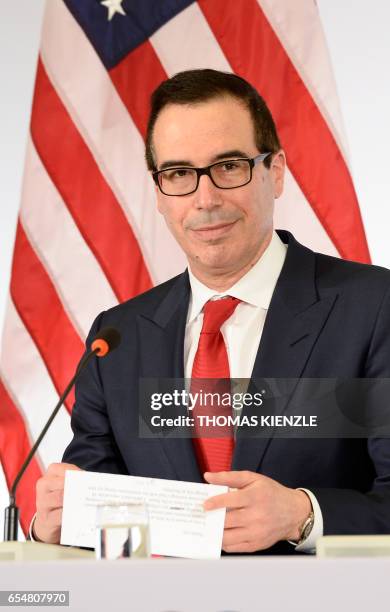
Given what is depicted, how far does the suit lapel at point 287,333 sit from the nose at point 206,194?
0.25 metres

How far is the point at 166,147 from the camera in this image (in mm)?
2393

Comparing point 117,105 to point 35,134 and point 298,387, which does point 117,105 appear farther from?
point 298,387

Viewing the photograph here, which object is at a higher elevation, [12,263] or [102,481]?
[12,263]

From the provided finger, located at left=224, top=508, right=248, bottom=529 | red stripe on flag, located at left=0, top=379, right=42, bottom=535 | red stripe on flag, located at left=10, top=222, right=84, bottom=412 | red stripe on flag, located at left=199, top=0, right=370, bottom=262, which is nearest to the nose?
finger, located at left=224, top=508, right=248, bottom=529

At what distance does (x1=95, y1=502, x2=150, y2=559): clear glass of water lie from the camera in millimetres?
1404

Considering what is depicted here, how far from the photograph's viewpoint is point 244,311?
2.40 meters

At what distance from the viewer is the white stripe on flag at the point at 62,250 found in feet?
11.2

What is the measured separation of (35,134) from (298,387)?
168cm

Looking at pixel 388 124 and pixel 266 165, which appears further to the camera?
pixel 388 124

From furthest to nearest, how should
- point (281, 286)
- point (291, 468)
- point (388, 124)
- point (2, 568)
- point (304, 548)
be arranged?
point (388, 124) < point (281, 286) < point (291, 468) < point (304, 548) < point (2, 568)

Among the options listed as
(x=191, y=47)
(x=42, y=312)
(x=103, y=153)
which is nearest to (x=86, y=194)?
(x=103, y=153)

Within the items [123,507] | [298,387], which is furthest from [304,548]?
[123,507]

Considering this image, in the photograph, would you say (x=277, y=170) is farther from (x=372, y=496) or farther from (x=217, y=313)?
(x=372, y=496)

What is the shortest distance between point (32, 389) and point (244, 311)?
1.24 metres
